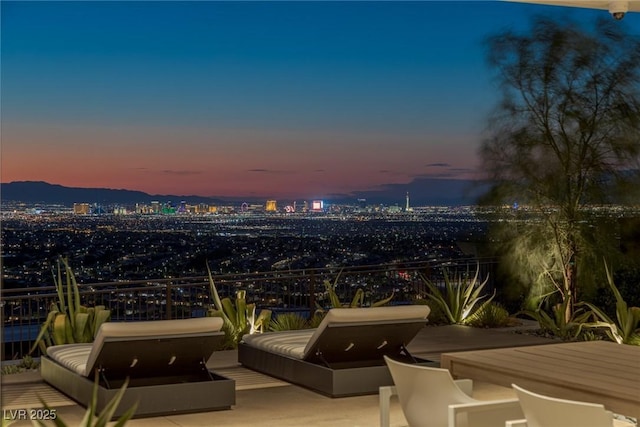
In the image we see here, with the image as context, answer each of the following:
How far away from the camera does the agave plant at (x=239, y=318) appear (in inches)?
351

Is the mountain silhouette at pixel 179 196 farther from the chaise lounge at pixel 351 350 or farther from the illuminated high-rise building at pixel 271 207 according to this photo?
the chaise lounge at pixel 351 350

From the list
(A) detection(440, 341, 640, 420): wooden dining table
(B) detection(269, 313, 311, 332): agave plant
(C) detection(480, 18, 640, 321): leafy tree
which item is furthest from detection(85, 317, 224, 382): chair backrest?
(C) detection(480, 18, 640, 321): leafy tree

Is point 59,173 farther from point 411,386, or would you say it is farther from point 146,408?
point 411,386

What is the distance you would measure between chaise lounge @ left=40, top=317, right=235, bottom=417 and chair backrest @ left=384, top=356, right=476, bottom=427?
1.76 metres

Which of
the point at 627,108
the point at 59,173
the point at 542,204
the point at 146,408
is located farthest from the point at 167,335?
the point at 59,173

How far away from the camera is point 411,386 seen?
470 centimetres

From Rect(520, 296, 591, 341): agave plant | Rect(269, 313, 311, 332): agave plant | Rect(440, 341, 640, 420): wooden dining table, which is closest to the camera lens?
Rect(440, 341, 640, 420): wooden dining table

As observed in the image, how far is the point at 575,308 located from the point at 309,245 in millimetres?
11343

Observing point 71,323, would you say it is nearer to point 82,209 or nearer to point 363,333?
point 363,333

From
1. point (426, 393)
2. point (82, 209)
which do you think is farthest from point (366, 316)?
point (82, 209)

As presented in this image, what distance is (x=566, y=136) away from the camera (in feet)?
34.8

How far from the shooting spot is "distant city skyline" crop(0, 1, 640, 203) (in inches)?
755

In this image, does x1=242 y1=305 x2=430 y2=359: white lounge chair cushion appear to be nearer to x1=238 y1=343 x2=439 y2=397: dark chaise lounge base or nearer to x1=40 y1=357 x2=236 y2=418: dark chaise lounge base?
x1=238 y1=343 x2=439 y2=397: dark chaise lounge base

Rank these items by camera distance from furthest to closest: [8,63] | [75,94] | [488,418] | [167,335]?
1. [75,94]
2. [8,63]
3. [167,335]
4. [488,418]
